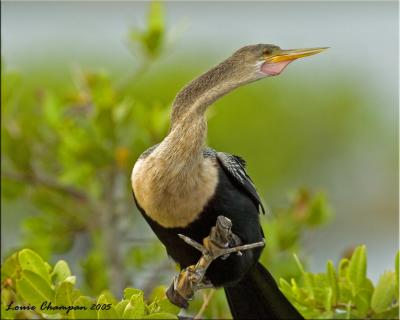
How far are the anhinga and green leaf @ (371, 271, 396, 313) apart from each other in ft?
1.13

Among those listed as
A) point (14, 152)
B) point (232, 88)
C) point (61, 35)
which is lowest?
point (61, 35)

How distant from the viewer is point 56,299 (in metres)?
2.28

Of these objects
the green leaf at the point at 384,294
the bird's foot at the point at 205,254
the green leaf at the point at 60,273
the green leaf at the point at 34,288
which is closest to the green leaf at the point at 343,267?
the green leaf at the point at 384,294

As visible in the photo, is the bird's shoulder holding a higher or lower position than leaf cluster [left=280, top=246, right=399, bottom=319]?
higher

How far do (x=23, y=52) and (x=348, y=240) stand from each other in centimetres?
579

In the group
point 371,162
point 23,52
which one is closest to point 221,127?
point 23,52

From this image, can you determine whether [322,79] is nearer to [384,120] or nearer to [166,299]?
[384,120]

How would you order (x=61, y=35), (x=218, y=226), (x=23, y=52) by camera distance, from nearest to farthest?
(x=218, y=226) → (x=23, y=52) → (x=61, y=35)

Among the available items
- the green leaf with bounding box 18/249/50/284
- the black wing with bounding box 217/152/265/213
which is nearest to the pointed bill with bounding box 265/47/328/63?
the black wing with bounding box 217/152/265/213

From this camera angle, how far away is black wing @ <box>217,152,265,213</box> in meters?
2.74

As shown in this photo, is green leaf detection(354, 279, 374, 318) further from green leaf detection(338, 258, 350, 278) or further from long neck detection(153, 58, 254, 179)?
long neck detection(153, 58, 254, 179)

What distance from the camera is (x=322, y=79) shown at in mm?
16125

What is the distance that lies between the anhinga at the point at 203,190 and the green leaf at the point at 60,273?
0.82ft

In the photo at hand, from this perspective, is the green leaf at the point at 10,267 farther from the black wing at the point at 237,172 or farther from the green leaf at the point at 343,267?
the green leaf at the point at 343,267
